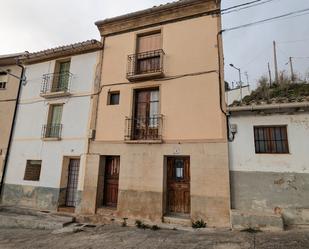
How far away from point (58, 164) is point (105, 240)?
4.80 meters

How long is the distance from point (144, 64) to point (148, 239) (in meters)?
7.08

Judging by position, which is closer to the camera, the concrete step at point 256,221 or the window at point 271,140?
the concrete step at point 256,221

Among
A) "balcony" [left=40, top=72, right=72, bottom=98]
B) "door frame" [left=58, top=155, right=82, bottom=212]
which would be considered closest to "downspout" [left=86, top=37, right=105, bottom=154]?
"door frame" [left=58, top=155, right=82, bottom=212]

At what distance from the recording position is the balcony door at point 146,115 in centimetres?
889

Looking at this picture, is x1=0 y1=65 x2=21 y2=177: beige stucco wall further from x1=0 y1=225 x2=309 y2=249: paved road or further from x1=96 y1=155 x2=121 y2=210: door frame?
x1=96 y1=155 x2=121 y2=210: door frame

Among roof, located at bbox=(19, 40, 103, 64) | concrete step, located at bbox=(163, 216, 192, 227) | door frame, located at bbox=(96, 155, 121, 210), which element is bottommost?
concrete step, located at bbox=(163, 216, 192, 227)

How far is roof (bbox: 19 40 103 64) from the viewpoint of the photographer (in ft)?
34.2

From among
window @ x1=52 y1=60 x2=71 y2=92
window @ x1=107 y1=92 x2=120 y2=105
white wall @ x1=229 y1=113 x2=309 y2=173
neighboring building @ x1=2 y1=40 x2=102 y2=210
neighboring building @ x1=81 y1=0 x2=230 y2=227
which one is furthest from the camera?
window @ x1=52 y1=60 x2=71 y2=92

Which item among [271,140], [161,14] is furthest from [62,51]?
[271,140]

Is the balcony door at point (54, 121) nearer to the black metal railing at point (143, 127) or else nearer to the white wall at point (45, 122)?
the white wall at point (45, 122)

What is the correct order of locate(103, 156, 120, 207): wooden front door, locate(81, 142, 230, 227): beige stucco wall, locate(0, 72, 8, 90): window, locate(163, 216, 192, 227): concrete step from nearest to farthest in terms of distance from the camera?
locate(81, 142, 230, 227): beige stucco wall < locate(163, 216, 192, 227): concrete step < locate(103, 156, 120, 207): wooden front door < locate(0, 72, 8, 90): window

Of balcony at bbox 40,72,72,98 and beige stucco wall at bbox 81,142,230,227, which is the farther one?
balcony at bbox 40,72,72,98

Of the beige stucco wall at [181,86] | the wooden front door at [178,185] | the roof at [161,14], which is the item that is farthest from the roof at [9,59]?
the wooden front door at [178,185]

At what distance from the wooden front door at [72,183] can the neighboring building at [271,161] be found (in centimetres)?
684
